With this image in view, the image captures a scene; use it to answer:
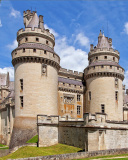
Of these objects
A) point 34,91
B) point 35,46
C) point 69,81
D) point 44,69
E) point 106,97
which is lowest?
point 106,97

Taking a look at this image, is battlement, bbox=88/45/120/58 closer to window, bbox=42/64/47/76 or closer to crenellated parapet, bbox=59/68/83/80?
crenellated parapet, bbox=59/68/83/80

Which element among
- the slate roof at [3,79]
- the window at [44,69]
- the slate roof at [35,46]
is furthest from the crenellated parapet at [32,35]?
the slate roof at [3,79]

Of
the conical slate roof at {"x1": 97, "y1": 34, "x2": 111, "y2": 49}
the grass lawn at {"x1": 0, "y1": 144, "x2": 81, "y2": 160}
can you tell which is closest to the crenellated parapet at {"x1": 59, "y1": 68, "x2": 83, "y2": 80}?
the conical slate roof at {"x1": 97, "y1": 34, "x2": 111, "y2": 49}

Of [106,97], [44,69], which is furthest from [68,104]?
[44,69]

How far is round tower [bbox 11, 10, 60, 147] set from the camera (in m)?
31.2

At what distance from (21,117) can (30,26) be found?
639 inches

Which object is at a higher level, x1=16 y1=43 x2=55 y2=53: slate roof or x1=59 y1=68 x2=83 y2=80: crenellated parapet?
x1=16 y1=43 x2=55 y2=53: slate roof

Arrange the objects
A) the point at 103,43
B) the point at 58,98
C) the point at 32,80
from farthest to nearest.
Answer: the point at 103,43 < the point at 58,98 < the point at 32,80

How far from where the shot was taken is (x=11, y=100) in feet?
128

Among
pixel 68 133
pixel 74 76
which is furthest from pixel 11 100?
pixel 68 133

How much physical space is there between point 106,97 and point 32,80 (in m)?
14.6

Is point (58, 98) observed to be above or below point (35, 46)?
below

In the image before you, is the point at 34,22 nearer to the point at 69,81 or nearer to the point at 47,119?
the point at 69,81

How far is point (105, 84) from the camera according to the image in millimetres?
39094
